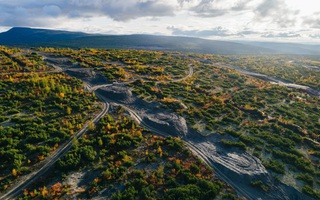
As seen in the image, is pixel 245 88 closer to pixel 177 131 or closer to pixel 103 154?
pixel 177 131

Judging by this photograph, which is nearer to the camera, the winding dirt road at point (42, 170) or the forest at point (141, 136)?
the winding dirt road at point (42, 170)

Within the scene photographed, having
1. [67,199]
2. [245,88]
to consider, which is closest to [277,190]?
[67,199]

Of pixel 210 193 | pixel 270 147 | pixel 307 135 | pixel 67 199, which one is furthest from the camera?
pixel 307 135

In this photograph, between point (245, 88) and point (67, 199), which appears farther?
point (245, 88)

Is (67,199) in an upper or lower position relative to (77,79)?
lower

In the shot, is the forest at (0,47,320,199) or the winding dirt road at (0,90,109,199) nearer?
the winding dirt road at (0,90,109,199)

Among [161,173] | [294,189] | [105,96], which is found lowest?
[294,189]

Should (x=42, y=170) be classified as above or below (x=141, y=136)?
below

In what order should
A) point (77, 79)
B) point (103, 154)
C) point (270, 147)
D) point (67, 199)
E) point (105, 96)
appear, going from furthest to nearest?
point (77, 79), point (105, 96), point (270, 147), point (103, 154), point (67, 199)

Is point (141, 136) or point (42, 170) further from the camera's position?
point (141, 136)
